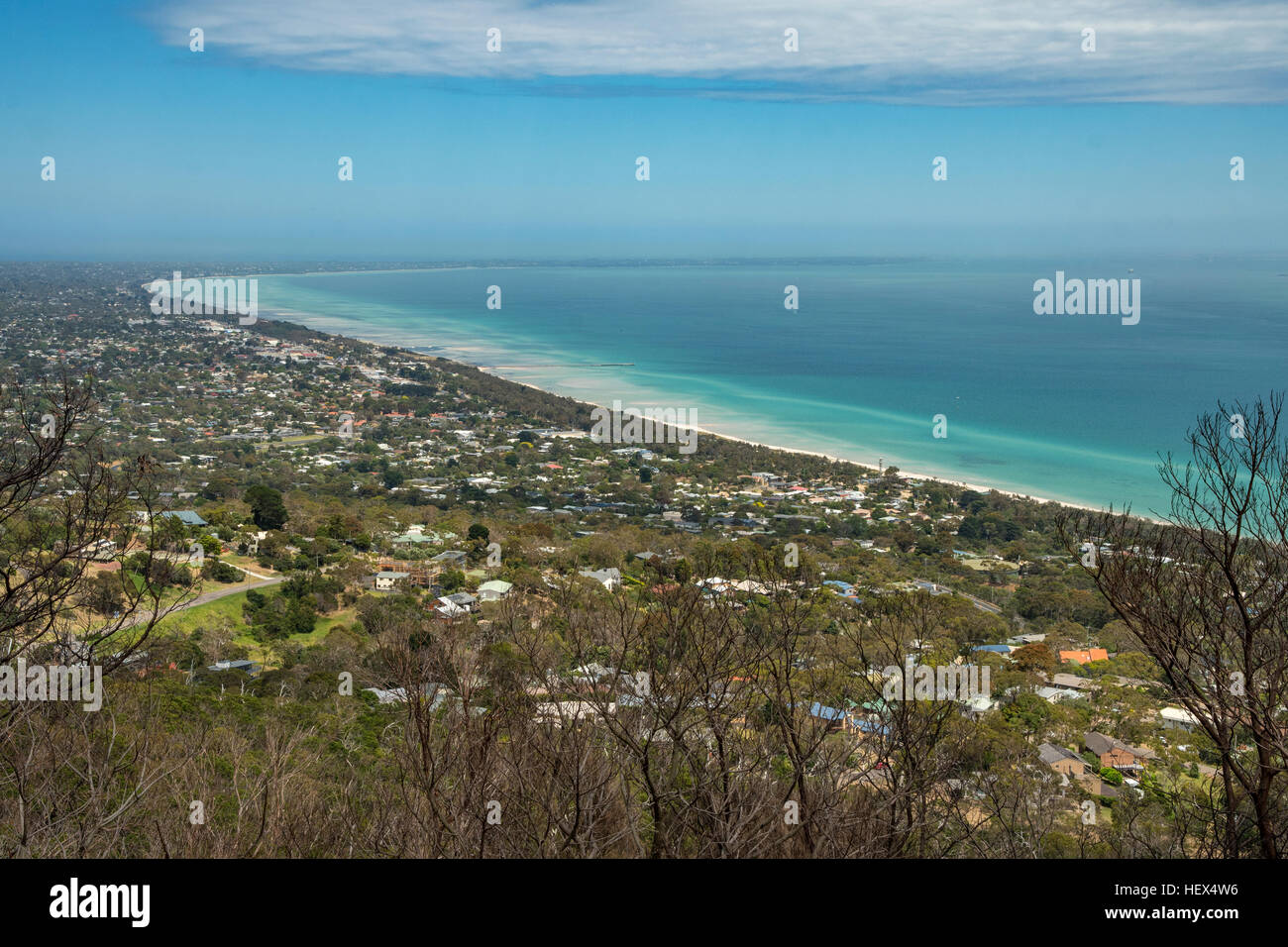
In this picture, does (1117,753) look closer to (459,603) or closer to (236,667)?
(459,603)

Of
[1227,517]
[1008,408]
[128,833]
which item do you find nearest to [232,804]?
[128,833]

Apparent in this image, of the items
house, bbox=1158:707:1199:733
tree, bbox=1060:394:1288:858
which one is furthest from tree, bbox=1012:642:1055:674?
tree, bbox=1060:394:1288:858

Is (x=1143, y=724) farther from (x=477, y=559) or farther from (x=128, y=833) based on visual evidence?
(x=477, y=559)

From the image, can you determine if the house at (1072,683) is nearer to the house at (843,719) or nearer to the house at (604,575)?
the house at (843,719)

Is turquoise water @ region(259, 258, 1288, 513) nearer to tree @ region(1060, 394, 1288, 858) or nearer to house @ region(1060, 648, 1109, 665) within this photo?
house @ region(1060, 648, 1109, 665)

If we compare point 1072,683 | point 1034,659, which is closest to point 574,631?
point 1072,683
